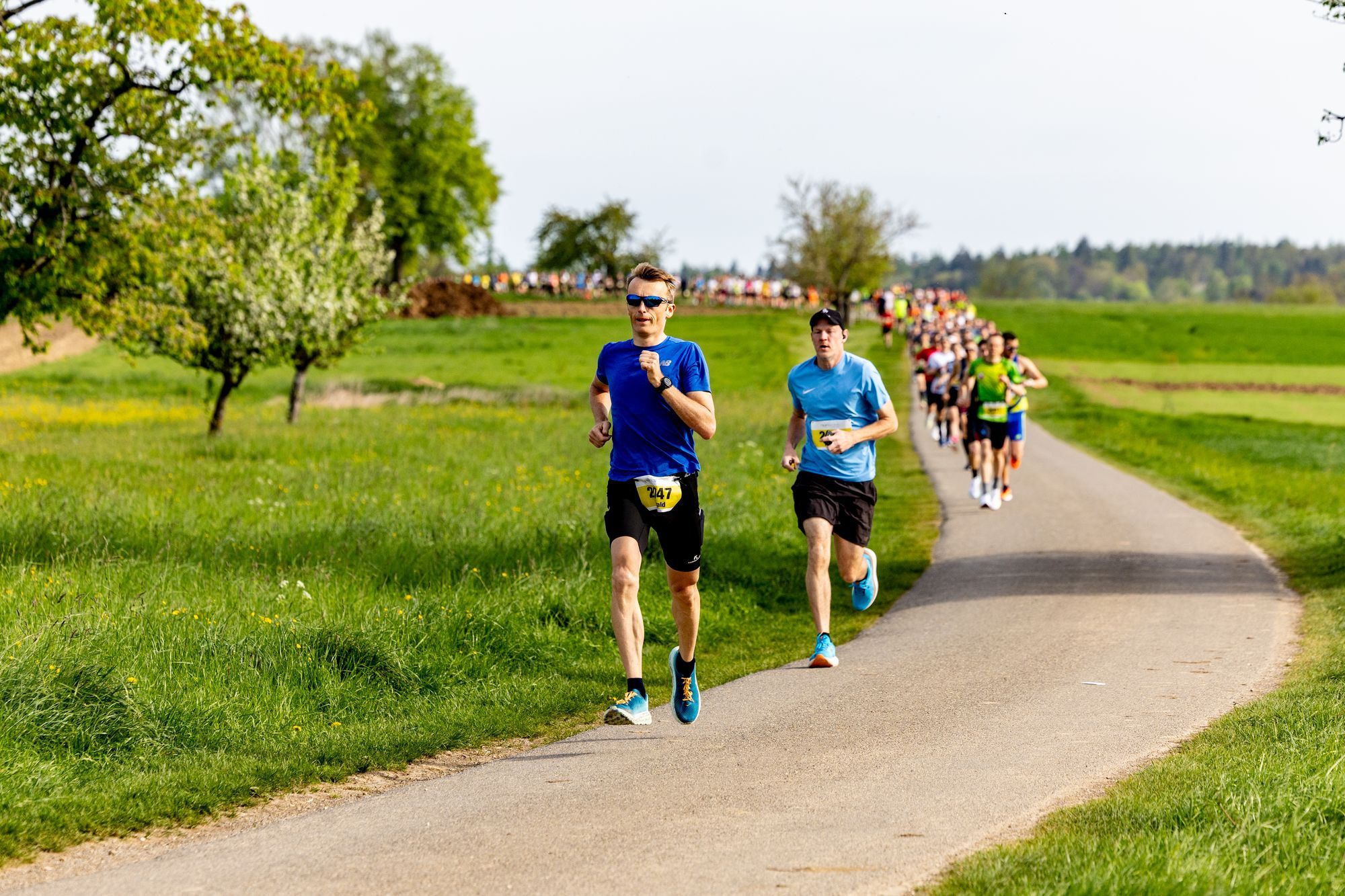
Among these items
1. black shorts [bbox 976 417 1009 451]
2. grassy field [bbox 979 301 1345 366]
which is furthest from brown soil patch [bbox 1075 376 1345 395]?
black shorts [bbox 976 417 1009 451]

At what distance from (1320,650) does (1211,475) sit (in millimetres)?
13934

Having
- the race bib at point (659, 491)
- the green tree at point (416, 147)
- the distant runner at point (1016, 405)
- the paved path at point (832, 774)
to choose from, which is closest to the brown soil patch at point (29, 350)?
the green tree at point (416, 147)

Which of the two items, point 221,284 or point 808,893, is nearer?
point 808,893

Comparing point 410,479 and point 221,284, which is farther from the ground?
point 221,284

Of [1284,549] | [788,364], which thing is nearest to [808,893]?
[1284,549]

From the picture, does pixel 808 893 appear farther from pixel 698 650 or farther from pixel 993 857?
pixel 698 650

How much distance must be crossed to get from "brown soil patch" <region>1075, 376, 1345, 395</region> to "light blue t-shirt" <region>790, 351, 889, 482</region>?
47887 millimetres

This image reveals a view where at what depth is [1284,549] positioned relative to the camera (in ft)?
47.8

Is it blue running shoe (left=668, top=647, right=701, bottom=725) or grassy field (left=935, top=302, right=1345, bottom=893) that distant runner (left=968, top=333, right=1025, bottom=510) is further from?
blue running shoe (left=668, top=647, right=701, bottom=725)

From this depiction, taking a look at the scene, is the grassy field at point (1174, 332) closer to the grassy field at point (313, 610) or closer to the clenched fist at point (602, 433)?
the grassy field at point (313, 610)

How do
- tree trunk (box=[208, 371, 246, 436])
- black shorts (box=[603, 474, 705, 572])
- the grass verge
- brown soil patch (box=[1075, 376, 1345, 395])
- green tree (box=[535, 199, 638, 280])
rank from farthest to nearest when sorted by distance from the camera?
green tree (box=[535, 199, 638, 280]) < brown soil patch (box=[1075, 376, 1345, 395]) < tree trunk (box=[208, 371, 246, 436]) < black shorts (box=[603, 474, 705, 572]) < the grass verge

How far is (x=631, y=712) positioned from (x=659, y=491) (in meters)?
1.10

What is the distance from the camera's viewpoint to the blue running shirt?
673cm

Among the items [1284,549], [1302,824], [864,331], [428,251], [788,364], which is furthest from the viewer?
[428,251]
